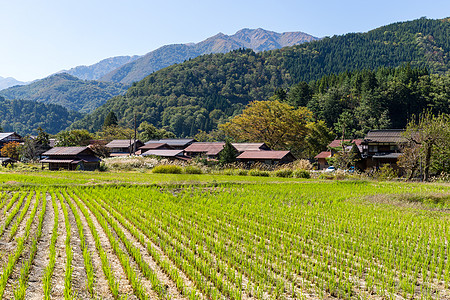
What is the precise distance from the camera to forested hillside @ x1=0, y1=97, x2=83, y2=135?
136250 millimetres

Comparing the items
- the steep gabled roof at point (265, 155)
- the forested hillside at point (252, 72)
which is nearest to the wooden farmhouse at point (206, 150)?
the steep gabled roof at point (265, 155)

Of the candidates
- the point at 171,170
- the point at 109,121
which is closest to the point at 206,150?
the point at 171,170

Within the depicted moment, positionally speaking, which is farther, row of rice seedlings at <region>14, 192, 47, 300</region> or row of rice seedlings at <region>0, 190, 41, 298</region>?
row of rice seedlings at <region>0, 190, 41, 298</region>

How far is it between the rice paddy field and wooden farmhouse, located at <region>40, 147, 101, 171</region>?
26.2 metres

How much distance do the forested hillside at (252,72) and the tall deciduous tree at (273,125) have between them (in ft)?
73.3

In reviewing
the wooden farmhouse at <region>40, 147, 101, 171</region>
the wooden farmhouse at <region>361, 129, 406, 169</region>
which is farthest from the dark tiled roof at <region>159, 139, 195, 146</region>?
the wooden farmhouse at <region>361, 129, 406, 169</region>

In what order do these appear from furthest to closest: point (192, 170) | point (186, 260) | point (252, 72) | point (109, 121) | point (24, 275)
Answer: point (252, 72)
point (109, 121)
point (192, 170)
point (186, 260)
point (24, 275)

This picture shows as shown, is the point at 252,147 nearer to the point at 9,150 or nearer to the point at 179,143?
the point at 179,143

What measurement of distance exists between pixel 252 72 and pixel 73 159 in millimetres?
90487

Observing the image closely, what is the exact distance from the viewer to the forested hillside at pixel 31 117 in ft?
447

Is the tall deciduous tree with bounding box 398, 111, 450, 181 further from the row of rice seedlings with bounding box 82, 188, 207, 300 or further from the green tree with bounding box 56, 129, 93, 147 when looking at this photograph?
the green tree with bounding box 56, 129, 93, 147

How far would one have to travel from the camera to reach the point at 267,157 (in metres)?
41.1

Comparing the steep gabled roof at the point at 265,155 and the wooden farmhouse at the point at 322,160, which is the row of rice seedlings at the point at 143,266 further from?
the wooden farmhouse at the point at 322,160

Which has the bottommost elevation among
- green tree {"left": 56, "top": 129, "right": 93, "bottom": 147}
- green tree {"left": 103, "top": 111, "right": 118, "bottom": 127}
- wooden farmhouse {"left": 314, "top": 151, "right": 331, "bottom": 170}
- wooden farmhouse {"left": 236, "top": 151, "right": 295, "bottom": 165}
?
wooden farmhouse {"left": 314, "top": 151, "right": 331, "bottom": 170}
